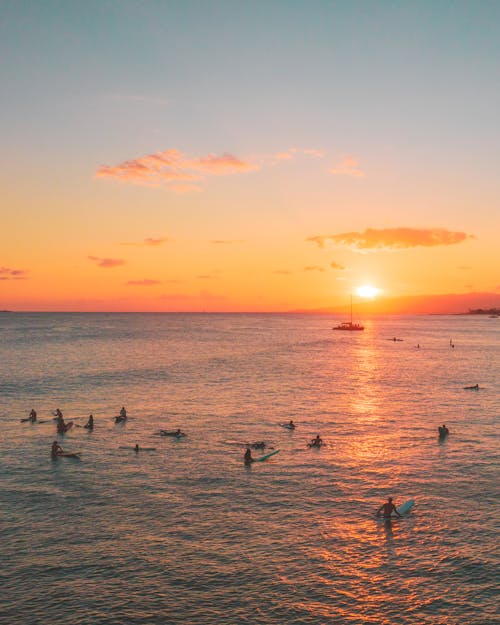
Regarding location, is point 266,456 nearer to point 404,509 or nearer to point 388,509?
point 404,509

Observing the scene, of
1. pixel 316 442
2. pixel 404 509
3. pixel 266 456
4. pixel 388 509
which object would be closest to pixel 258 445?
pixel 266 456

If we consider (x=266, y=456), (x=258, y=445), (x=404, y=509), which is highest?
(x=258, y=445)

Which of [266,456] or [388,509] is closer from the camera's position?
[388,509]

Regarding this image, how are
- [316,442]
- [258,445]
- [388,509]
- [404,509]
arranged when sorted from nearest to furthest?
[388,509] → [404,509] → [258,445] → [316,442]

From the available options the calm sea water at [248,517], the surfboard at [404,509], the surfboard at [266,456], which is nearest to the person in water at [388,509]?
the surfboard at [404,509]

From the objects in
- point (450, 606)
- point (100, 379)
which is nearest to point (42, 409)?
point (100, 379)

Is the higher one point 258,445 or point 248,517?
point 258,445

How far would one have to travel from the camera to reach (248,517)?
37000mm

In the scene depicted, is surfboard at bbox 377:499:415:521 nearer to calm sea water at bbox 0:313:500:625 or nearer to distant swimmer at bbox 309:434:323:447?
calm sea water at bbox 0:313:500:625

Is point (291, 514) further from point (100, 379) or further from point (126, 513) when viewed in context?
point (100, 379)

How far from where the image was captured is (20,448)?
5409cm

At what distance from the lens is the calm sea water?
2725 cm

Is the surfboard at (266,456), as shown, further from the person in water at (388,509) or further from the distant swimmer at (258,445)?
the person in water at (388,509)

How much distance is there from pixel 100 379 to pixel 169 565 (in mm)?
81975
